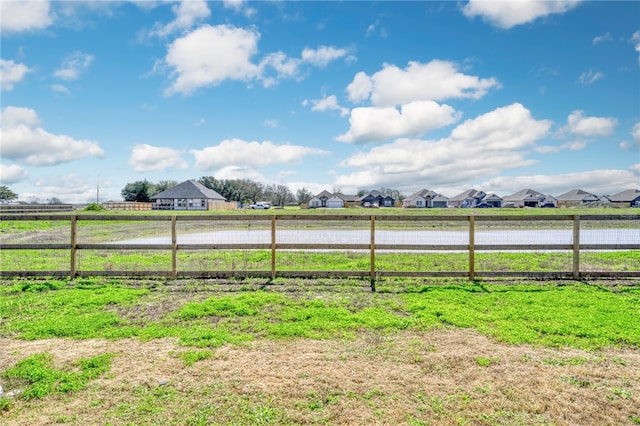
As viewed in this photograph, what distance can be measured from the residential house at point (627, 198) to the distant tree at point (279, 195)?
72.5 metres

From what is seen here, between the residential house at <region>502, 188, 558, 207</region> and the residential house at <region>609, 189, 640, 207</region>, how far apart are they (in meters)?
11.8

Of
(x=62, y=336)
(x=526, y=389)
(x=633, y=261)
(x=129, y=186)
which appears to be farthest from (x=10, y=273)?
(x=129, y=186)

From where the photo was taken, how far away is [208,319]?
17.7ft

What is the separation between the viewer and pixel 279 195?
9481 centimetres

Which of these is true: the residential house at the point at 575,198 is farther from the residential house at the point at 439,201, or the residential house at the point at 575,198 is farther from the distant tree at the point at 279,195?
the distant tree at the point at 279,195

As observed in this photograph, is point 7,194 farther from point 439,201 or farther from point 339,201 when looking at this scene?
point 439,201

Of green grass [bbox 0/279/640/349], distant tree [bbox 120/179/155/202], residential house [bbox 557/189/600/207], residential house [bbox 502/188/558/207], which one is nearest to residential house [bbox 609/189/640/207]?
residential house [bbox 557/189/600/207]

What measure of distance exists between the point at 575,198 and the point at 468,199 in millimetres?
24296

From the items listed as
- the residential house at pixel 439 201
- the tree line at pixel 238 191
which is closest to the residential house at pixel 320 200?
the tree line at pixel 238 191

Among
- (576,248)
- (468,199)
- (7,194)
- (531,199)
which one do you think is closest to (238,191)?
(7,194)

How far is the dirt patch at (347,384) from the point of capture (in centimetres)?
299

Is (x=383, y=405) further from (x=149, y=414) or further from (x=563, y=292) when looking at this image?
A: (x=563, y=292)

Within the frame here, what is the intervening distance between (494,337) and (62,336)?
565cm

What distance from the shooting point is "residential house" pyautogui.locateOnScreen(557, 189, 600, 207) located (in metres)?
84.2
